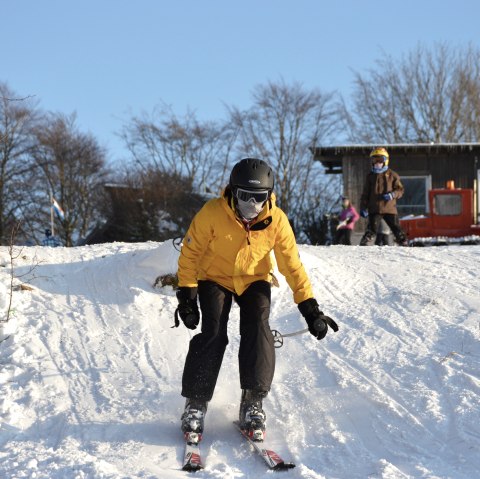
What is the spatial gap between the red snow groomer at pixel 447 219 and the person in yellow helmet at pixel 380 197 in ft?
12.4

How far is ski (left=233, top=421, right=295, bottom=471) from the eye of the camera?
3.52 m

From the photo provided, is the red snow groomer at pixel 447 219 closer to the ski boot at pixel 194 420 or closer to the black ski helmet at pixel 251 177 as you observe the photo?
the black ski helmet at pixel 251 177

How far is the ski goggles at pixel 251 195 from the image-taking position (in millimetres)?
4129

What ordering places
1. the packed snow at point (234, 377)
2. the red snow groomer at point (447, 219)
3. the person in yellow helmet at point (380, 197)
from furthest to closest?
the red snow groomer at point (447, 219) < the person in yellow helmet at point (380, 197) < the packed snow at point (234, 377)

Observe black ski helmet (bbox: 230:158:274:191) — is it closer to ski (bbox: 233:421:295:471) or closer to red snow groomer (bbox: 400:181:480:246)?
ski (bbox: 233:421:295:471)

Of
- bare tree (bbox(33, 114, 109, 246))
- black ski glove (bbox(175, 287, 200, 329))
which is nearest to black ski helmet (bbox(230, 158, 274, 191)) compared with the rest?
black ski glove (bbox(175, 287, 200, 329))

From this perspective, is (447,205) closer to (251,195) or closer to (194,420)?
(251,195)

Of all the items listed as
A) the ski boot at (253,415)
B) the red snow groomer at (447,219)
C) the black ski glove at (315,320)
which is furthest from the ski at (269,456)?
the red snow groomer at (447,219)

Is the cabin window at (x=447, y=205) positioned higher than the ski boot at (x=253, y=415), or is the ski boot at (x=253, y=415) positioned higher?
the cabin window at (x=447, y=205)

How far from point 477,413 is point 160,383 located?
215 centimetres

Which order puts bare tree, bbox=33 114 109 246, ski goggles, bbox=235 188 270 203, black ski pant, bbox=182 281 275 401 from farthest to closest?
1. bare tree, bbox=33 114 109 246
2. ski goggles, bbox=235 188 270 203
3. black ski pant, bbox=182 281 275 401

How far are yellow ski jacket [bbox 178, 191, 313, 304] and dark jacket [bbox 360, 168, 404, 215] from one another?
637 centimetres

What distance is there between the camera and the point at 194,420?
154 inches

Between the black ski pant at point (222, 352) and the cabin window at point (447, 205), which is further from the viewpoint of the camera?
the cabin window at point (447, 205)
